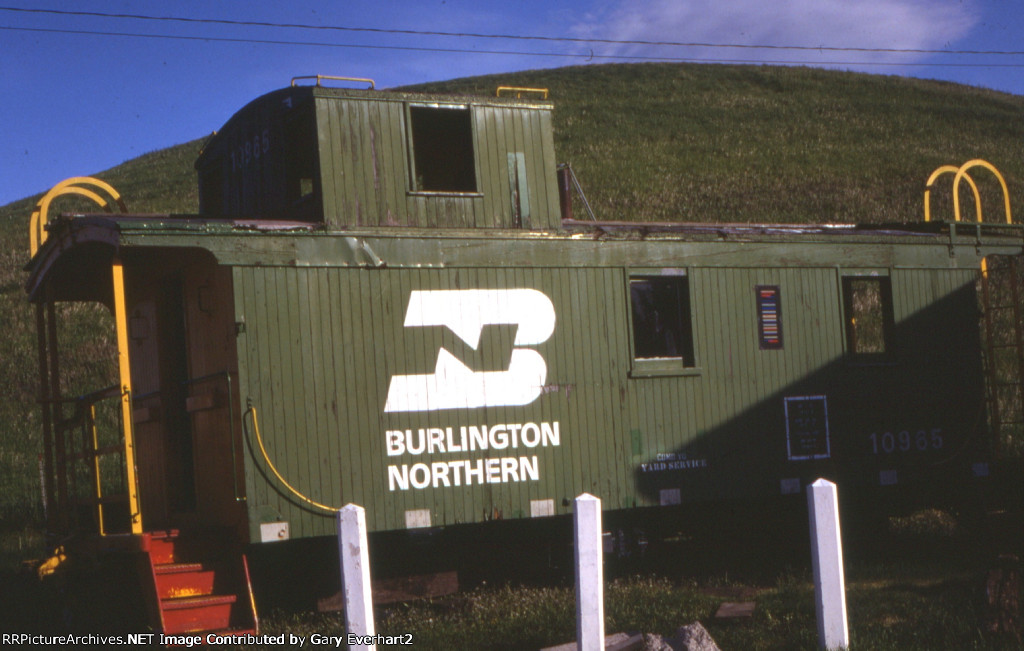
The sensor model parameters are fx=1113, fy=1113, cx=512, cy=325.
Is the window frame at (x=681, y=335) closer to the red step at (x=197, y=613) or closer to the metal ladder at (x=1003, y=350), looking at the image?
the metal ladder at (x=1003, y=350)

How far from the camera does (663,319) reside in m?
11.8

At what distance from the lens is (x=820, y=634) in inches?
291

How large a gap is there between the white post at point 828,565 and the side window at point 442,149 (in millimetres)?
5406

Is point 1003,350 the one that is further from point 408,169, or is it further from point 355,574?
point 355,574

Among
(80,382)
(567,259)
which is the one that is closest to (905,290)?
(567,259)

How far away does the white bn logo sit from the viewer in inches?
411

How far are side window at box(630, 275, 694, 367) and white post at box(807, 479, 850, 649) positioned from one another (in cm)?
444

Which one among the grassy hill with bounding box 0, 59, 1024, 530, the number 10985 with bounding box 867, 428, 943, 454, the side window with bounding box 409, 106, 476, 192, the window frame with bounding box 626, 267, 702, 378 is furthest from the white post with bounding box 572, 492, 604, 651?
the grassy hill with bounding box 0, 59, 1024, 530

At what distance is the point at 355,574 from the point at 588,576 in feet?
4.72

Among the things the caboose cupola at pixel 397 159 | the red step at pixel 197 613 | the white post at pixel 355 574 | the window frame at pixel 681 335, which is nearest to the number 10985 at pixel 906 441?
the window frame at pixel 681 335

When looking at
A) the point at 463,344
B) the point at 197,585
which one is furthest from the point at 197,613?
the point at 463,344

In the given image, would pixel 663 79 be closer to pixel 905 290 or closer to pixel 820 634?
pixel 905 290

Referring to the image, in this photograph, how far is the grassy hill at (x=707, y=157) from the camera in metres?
27.5

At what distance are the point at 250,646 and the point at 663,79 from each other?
6394 centimetres
